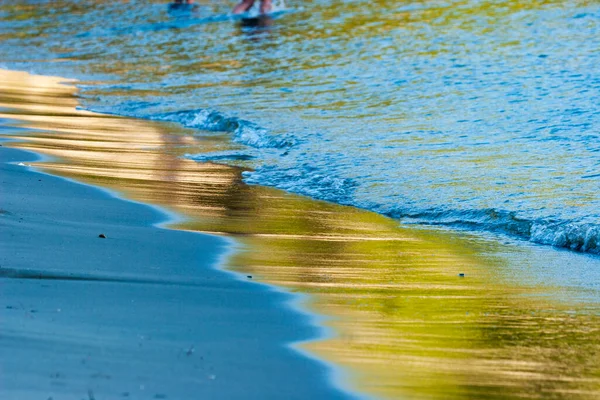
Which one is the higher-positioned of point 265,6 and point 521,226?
point 521,226

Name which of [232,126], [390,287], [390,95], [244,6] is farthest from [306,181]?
[244,6]

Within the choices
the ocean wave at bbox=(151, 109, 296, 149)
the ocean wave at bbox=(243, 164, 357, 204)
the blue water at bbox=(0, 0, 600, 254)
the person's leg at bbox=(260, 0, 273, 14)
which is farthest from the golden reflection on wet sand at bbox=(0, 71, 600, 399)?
the person's leg at bbox=(260, 0, 273, 14)

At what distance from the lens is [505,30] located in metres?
16.1

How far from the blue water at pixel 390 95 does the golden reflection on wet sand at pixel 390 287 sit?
536mm

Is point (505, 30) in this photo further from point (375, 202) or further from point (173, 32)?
point (375, 202)

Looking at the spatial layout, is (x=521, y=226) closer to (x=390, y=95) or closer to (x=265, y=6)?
(x=390, y=95)

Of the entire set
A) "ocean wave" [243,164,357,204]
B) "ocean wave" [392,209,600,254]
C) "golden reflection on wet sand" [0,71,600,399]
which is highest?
"golden reflection on wet sand" [0,71,600,399]

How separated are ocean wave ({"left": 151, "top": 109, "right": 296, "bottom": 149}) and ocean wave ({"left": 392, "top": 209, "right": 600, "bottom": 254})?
288 cm

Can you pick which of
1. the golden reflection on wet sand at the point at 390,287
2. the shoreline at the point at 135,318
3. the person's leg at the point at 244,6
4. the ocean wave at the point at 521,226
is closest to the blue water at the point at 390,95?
the ocean wave at the point at 521,226

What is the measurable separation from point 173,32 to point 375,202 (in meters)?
13.9

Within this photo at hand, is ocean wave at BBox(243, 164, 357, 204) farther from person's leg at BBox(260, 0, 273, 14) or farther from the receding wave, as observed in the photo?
person's leg at BBox(260, 0, 273, 14)

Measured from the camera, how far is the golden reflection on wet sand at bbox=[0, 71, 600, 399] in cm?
368

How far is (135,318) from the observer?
398 centimetres

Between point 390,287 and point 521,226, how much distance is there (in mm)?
1864
